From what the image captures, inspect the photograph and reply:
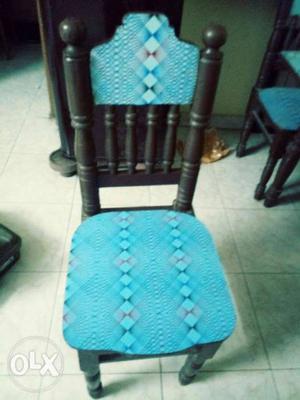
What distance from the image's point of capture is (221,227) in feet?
5.24

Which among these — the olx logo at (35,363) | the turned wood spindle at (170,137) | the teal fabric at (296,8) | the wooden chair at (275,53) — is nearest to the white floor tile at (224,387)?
the olx logo at (35,363)

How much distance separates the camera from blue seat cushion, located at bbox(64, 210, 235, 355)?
73 centimetres

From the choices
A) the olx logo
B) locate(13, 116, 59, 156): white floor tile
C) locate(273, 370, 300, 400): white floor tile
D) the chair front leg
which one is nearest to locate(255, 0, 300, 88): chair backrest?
the chair front leg

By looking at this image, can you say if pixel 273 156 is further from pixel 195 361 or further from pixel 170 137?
pixel 195 361

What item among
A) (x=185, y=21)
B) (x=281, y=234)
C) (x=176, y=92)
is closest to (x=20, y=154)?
(x=185, y=21)

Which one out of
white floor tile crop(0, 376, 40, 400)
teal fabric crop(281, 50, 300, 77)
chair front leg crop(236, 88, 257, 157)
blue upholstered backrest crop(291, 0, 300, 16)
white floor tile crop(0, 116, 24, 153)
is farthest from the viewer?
white floor tile crop(0, 116, 24, 153)

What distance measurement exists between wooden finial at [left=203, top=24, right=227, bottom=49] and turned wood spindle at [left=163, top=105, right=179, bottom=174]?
0.18 meters

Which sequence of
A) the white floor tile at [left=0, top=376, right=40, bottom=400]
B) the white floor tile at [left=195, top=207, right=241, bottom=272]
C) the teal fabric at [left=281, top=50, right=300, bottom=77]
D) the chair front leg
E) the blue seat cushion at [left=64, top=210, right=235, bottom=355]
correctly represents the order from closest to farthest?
the blue seat cushion at [left=64, top=210, right=235, bottom=355], the white floor tile at [left=0, top=376, right=40, bottom=400], the teal fabric at [left=281, top=50, right=300, bottom=77], the white floor tile at [left=195, top=207, right=241, bottom=272], the chair front leg

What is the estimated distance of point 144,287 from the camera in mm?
798

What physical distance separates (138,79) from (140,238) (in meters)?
0.41

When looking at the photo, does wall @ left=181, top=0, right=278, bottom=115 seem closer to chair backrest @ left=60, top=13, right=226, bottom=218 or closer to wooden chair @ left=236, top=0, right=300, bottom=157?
wooden chair @ left=236, top=0, right=300, bottom=157

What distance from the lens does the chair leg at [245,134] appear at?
6.00 feet

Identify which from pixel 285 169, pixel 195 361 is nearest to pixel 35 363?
pixel 195 361

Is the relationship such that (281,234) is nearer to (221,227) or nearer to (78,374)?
(221,227)
